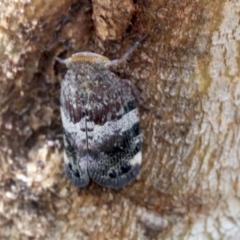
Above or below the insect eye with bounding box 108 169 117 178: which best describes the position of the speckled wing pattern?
above

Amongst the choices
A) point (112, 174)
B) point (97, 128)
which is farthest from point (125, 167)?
point (97, 128)

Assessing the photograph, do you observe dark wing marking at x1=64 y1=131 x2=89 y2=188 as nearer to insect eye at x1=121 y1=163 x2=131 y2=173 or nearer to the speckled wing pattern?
the speckled wing pattern

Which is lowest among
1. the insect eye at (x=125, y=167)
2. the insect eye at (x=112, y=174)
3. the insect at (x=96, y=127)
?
the insect eye at (x=112, y=174)

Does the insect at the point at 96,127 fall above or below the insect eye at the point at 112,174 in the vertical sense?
above

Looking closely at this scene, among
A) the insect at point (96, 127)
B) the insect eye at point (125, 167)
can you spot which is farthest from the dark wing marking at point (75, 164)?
the insect eye at point (125, 167)

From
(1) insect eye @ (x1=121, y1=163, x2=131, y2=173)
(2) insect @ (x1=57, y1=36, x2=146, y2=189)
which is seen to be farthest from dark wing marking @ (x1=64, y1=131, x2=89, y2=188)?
(1) insect eye @ (x1=121, y1=163, x2=131, y2=173)

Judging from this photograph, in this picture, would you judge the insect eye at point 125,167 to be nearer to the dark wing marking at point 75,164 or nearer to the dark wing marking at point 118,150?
the dark wing marking at point 118,150

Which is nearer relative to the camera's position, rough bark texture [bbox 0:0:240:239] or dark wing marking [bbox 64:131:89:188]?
rough bark texture [bbox 0:0:240:239]

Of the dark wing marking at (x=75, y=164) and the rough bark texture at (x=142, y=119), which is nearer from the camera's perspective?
the rough bark texture at (x=142, y=119)
